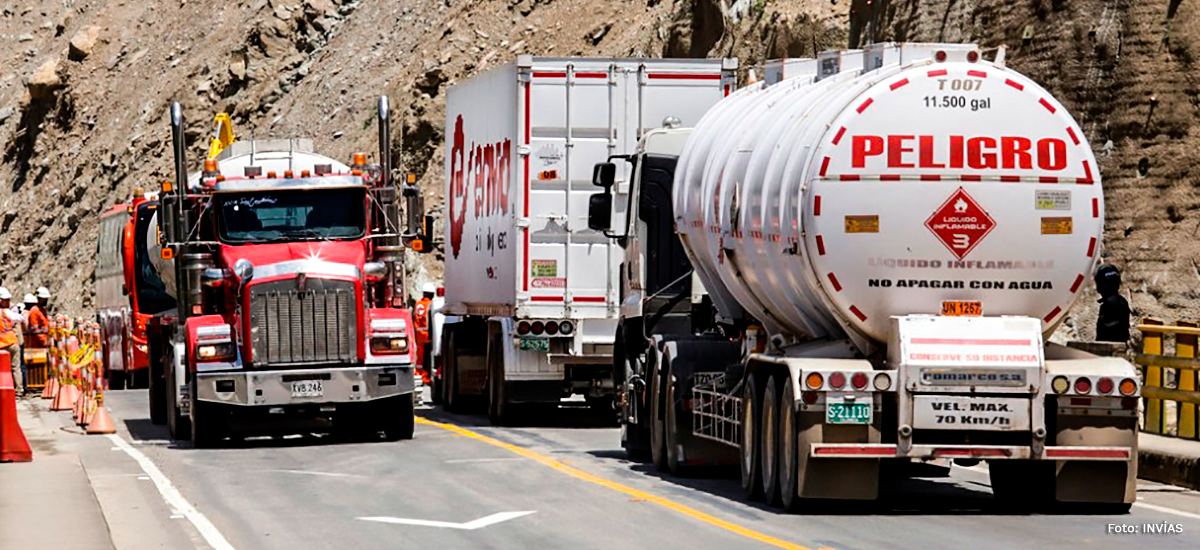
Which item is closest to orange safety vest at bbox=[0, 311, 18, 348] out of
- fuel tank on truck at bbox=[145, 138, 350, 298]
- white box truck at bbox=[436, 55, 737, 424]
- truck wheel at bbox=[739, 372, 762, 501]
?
fuel tank on truck at bbox=[145, 138, 350, 298]

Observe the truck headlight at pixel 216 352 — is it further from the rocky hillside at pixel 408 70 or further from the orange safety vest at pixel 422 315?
the orange safety vest at pixel 422 315

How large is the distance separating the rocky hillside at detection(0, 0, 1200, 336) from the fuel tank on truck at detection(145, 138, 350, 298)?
10.8 metres

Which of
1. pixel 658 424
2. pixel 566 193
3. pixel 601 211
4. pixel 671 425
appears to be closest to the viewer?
pixel 671 425

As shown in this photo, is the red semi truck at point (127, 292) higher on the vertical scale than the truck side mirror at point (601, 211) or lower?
lower

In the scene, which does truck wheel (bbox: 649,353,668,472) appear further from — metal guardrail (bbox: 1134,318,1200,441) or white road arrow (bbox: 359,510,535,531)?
metal guardrail (bbox: 1134,318,1200,441)

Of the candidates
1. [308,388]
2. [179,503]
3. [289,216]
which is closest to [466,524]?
[179,503]

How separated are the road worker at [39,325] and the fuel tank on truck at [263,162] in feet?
33.5

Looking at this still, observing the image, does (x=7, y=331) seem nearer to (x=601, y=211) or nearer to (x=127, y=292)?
(x=127, y=292)

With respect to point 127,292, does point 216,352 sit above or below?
below

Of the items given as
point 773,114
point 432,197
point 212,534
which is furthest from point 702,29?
point 212,534

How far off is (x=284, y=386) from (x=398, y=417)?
1.45m

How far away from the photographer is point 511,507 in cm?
1630

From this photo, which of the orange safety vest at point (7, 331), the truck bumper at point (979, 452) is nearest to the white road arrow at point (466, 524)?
the truck bumper at point (979, 452)

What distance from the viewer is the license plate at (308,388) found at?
76.1 feet
